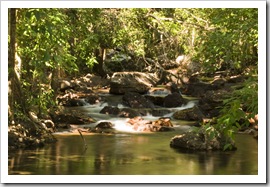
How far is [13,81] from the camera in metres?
7.96

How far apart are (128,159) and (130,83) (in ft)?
32.0

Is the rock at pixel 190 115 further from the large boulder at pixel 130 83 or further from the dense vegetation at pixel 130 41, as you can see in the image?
the large boulder at pixel 130 83

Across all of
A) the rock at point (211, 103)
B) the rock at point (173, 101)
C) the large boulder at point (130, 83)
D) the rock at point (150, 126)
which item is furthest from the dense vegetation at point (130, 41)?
the large boulder at point (130, 83)

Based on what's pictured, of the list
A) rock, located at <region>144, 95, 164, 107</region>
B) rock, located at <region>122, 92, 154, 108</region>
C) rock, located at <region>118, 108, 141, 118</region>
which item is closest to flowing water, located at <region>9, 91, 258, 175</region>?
rock, located at <region>118, 108, 141, 118</region>

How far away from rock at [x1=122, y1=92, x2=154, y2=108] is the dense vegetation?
3219mm

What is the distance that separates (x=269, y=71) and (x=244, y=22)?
0.65 meters

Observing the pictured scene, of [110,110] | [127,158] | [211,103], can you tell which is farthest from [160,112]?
[127,158]

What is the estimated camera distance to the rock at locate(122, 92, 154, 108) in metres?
14.7

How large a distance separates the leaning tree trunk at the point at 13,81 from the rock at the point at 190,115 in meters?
5.31

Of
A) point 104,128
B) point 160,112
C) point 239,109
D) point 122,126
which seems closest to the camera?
point 239,109

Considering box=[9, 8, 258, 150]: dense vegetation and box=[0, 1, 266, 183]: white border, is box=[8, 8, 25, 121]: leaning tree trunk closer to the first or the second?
box=[9, 8, 258, 150]: dense vegetation

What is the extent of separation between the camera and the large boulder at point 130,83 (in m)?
16.4

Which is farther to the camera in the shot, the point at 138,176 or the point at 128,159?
the point at 128,159

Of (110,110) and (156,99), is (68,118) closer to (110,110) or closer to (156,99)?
(110,110)
